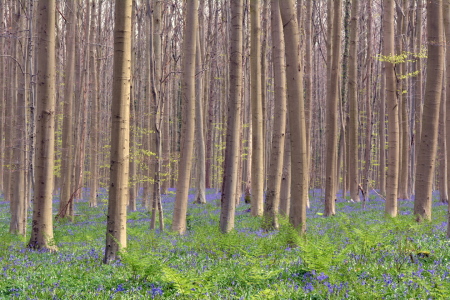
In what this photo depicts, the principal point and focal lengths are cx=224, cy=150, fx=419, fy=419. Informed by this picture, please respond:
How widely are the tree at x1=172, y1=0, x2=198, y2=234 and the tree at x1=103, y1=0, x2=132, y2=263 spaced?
4.81 m

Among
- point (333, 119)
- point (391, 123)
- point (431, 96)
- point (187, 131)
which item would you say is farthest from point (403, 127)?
point (187, 131)

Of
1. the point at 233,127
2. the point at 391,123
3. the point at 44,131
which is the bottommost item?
the point at 44,131

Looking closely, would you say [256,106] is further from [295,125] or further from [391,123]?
[295,125]

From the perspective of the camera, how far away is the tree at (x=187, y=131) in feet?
45.2

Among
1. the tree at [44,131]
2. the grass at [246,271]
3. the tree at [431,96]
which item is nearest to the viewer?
the grass at [246,271]

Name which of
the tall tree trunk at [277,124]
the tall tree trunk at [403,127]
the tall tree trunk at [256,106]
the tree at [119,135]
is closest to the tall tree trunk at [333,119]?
the tall tree trunk at [256,106]

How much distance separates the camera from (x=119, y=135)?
29.1 ft

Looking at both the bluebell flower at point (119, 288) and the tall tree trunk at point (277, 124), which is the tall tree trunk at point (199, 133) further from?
the bluebell flower at point (119, 288)

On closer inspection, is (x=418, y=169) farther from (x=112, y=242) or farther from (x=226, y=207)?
(x=112, y=242)

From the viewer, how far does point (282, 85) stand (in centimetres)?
1317

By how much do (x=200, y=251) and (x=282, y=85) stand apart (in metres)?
5.96

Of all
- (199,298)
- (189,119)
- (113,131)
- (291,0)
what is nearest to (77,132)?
(189,119)

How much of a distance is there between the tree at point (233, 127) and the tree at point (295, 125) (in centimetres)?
310

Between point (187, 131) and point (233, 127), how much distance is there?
1.75 metres
